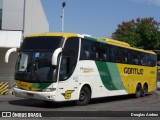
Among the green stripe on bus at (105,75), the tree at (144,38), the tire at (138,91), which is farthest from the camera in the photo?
the tree at (144,38)

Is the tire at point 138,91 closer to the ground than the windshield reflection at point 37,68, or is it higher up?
closer to the ground

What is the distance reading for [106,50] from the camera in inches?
796

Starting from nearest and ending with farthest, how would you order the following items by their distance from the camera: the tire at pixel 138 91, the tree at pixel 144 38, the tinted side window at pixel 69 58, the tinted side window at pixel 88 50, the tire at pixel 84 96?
the tinted side window at pixel 69 58 < the tinted side window at pixel 88 50 < the tire at pixel 84 96 < the tire at pixel 138 91 < the tree at pixel 144 38

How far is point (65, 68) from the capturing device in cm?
1684

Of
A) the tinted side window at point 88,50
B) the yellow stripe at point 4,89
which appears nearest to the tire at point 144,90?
the tinted side window at point 88,50

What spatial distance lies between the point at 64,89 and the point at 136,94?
30.5 ft

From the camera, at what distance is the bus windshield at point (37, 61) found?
1644 centimetres

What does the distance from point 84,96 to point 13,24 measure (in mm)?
15090

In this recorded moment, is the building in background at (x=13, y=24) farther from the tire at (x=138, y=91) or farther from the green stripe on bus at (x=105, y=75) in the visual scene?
the green stripe on bus at (x=105, y=75)

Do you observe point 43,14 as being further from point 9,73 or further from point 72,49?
point 72,49

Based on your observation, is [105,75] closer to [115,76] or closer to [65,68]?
[115,76]

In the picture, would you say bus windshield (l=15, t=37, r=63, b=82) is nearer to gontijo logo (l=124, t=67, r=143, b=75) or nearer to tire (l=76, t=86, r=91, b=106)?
tire (l=76, t=86, r=91, b=106)

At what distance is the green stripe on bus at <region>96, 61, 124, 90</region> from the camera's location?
19.8 metres

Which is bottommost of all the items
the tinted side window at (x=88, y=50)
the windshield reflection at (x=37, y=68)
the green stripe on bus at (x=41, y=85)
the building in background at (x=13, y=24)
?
the green stripe on bus at (x=41, y=85)
